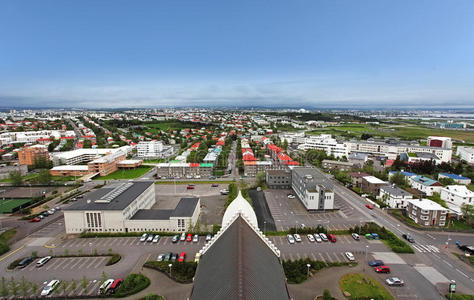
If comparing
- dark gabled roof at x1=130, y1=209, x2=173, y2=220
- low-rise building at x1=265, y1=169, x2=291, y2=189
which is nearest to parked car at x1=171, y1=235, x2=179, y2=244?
dark gabled roof at x1=130, y1=209, x2=173, y2=220

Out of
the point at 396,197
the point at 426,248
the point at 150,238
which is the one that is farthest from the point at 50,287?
the point at 396,197

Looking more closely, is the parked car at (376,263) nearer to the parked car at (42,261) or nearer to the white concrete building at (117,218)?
the white concrete building at (117,218)

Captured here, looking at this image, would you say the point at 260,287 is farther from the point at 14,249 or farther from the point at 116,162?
the point at 116,162

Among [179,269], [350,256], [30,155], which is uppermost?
[30,155]

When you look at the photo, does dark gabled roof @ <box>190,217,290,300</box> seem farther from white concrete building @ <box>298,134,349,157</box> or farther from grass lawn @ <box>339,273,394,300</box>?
white concrete building @ <box>298,134,349,157</box>

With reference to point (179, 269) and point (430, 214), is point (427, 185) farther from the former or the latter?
point (179, 269)
